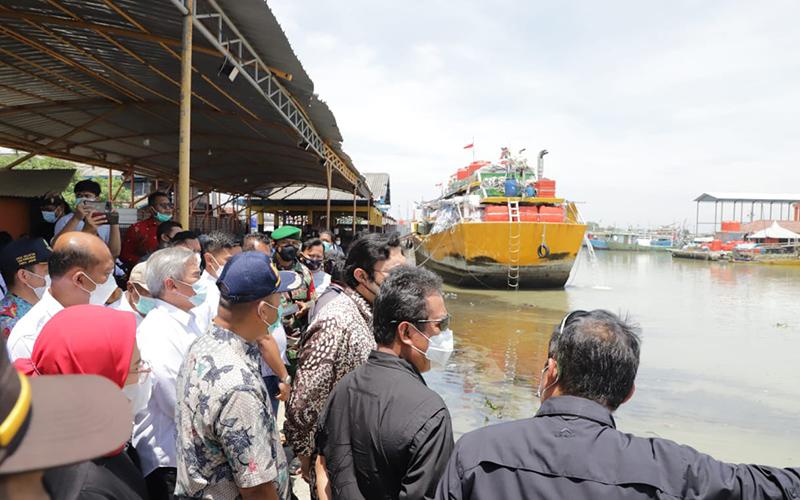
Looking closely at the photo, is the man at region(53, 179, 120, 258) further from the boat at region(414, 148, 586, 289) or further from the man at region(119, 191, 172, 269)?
the boat at region(414, 148, 586, 289)

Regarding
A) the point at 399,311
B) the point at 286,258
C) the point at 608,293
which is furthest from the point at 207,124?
the point at 608,293

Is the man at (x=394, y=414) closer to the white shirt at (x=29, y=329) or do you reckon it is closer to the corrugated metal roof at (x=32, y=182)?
the white shirt at (x=29, y=329)

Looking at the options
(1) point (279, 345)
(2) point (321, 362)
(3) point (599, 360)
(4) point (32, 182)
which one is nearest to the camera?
(3) point (599, 360)

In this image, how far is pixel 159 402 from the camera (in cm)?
230

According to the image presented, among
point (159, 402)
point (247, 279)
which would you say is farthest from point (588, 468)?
point (159, 402)

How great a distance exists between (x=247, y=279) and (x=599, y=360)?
50.7 inches

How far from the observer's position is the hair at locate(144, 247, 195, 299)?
8.84 ft

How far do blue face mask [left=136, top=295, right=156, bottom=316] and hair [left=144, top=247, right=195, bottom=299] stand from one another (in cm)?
5

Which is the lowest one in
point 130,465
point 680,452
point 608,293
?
point 608,293

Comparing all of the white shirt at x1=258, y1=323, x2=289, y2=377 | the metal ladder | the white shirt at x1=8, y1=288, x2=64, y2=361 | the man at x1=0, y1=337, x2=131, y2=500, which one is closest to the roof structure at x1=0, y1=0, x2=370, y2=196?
the white shirt at x1=258, y1=323, x2=289, y2=377

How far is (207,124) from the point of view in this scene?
10.8m

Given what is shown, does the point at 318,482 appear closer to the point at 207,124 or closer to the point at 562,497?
the point at 562,497

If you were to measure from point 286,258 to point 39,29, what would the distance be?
3.94 metres

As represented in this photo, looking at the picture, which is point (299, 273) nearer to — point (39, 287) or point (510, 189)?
point (39, 287)
